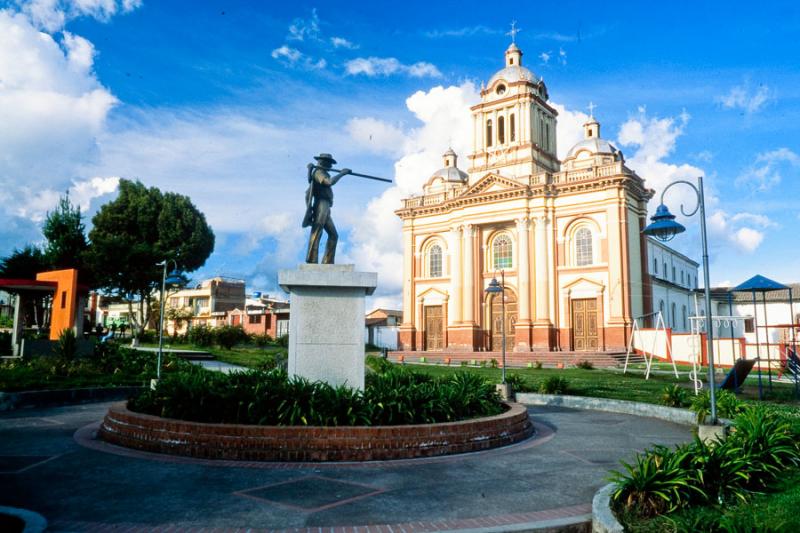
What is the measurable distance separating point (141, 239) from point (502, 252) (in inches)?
965

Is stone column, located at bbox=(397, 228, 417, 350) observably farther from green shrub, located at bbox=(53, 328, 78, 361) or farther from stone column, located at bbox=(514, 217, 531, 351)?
green shrub, located at bbox=(53, 328, 78, 361)

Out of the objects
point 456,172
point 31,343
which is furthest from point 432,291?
point 31,343

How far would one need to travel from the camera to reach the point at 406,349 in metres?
44.8

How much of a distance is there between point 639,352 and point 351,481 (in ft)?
107

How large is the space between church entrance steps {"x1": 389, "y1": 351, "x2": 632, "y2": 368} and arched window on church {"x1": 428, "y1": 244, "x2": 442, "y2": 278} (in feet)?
22.3

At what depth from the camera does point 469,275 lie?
138 ft

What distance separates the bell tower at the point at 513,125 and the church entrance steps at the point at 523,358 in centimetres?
1313

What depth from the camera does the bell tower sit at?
4272cm

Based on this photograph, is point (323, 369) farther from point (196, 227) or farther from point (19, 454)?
point (196, 227)

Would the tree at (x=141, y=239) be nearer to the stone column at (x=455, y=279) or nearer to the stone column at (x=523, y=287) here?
the stone column at (x=455, y=279)

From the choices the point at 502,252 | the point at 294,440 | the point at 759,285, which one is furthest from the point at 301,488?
the point at 502,252

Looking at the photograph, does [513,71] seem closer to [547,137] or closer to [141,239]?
[547,137]

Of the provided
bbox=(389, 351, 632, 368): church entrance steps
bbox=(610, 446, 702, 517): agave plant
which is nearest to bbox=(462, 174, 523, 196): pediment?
bbox=(389, 351, 632, 368): church entrance steps

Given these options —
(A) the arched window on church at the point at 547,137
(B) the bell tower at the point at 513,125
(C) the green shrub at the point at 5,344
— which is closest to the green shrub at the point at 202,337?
(C) the green shrub at the point at 5,344
